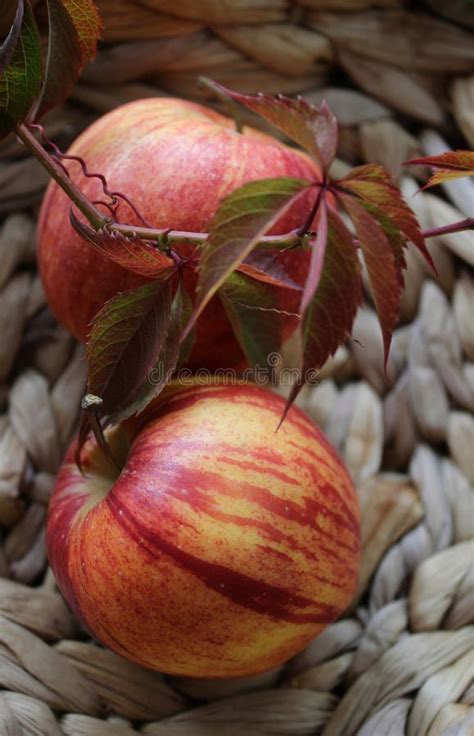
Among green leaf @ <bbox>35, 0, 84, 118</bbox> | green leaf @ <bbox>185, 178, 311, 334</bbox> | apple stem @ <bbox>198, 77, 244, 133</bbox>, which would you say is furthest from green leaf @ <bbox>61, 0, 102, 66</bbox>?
green leaf @ <bbox>185, 178, 311, 334</bbox>

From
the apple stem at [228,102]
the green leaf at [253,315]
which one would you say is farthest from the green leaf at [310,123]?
the apple stem at [228,102]

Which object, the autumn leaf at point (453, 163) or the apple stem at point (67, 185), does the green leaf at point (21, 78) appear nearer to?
the apple stem at point (67, 185)

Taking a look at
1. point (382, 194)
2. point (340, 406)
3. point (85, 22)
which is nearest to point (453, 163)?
point (382, 194)

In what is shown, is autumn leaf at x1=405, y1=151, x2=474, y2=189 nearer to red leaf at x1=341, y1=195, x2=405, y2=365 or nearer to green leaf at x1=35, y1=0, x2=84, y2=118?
red leaf at x1=341, y1=195, x2=405, y2=365

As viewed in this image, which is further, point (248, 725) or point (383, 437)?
point (383, 437)

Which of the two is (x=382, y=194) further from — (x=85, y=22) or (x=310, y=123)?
(x=85, y=22)

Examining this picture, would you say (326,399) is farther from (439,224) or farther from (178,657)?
(178,657)

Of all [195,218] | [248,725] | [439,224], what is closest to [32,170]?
[195,218]
